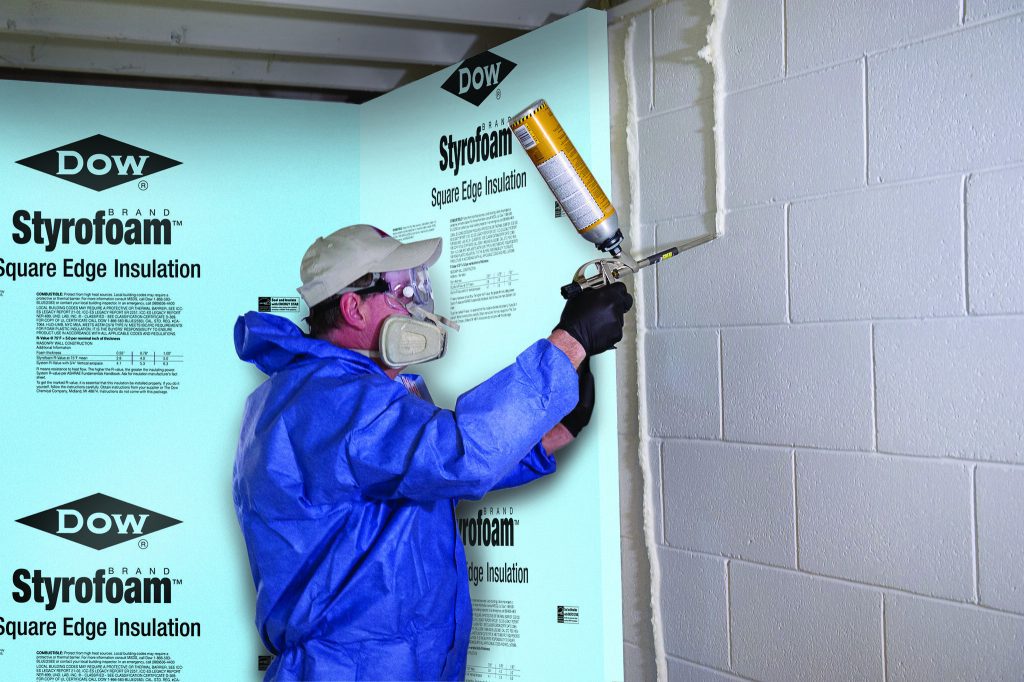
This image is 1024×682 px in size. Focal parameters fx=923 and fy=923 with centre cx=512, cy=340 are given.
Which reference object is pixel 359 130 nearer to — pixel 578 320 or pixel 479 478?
pixel 578 320

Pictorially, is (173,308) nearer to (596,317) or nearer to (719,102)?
(596,317)

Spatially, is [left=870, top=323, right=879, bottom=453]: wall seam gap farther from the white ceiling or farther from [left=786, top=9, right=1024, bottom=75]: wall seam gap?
the white ceiling

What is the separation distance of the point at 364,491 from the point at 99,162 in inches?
53.7

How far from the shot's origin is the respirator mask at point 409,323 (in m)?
1.92

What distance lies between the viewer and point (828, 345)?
1.78 meters

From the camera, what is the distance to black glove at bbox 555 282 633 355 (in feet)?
5.82

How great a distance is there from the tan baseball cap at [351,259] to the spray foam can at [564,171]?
298mm

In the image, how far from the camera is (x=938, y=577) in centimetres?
160

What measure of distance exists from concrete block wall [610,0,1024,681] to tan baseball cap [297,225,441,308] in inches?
22.3

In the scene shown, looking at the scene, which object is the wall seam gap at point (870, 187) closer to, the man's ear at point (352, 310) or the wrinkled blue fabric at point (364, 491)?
the wrinkled blue fabric at point (364, 491)

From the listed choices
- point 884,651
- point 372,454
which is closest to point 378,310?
point 372,454

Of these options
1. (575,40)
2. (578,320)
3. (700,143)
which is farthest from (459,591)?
(575,40)

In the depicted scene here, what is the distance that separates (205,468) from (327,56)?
1.22 meters

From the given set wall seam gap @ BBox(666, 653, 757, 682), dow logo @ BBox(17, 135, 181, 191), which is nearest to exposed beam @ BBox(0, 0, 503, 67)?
dow logo @ BBox(17, 135, 181, 191)
